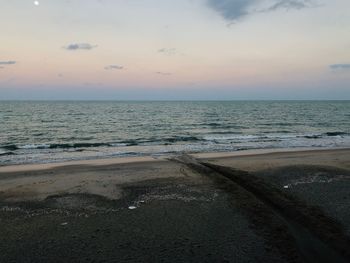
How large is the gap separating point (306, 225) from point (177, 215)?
309 cm

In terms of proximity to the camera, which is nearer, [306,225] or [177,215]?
[306,225]

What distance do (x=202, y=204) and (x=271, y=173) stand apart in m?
5.13

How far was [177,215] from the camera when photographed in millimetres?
7992

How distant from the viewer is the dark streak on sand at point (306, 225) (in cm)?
587

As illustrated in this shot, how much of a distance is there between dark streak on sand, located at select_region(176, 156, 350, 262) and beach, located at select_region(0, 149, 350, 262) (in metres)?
0.02

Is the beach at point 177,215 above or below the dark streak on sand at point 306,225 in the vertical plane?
below

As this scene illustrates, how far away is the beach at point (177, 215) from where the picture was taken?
237 inches

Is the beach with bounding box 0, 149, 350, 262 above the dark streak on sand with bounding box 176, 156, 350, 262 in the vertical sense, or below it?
below

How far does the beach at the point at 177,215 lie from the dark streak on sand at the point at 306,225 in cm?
2

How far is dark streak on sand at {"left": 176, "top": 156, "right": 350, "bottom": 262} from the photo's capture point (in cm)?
587

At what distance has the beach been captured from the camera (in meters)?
6.02

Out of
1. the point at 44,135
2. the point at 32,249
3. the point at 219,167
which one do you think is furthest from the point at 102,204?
the point at 44,135

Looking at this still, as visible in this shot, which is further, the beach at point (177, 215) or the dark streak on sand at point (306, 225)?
→ the beach at point (177, 215)

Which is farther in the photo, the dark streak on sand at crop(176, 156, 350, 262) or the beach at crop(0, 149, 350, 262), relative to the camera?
the beach at crop(0, 149, 350, 262)
